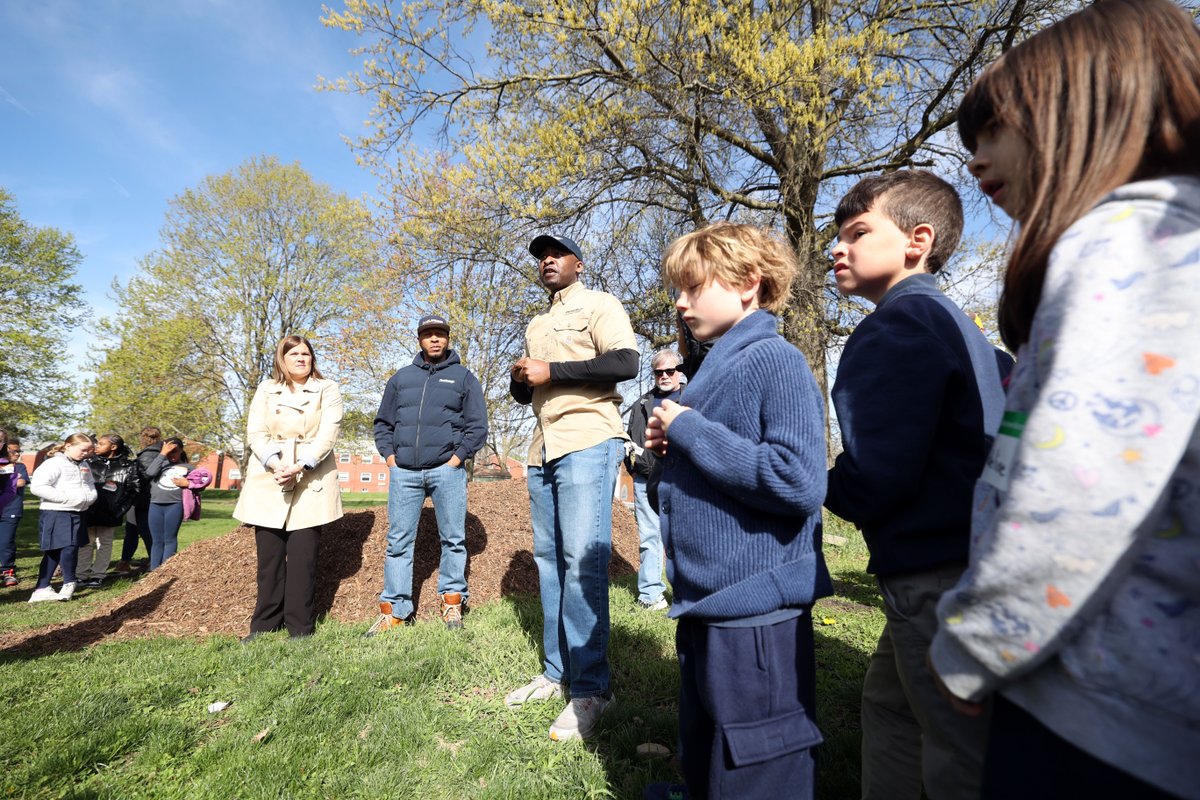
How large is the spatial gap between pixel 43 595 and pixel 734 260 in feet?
29.6

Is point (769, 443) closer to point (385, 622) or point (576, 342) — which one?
point (576, 342)

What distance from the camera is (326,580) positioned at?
5957 mm

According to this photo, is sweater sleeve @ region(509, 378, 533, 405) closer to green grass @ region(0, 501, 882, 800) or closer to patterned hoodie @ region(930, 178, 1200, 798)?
green grass @ region(0, 501, 882, 800)

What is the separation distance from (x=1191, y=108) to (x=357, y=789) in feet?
10.2

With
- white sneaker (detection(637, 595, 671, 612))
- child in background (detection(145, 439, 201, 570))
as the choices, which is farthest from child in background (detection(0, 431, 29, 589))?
white sneaker (detection(637, 595, 671, 612))

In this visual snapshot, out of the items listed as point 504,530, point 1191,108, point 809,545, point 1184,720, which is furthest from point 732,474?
point 504,530

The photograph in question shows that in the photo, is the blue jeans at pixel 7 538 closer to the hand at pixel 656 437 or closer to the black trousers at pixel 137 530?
the black trousers at pixel 137 530

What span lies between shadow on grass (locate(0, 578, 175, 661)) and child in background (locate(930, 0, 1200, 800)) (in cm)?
603

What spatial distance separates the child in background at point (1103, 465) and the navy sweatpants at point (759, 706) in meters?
0.68

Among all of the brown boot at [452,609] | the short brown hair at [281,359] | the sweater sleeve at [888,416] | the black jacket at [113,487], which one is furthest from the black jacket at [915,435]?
the black jacket at [113,487]

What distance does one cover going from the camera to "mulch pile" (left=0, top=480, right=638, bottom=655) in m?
5.17

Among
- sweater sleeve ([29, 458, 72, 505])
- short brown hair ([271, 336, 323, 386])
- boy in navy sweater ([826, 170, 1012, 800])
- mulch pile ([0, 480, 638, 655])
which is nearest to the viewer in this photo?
boy in navy sweater ([826, 170, 1012, 800])

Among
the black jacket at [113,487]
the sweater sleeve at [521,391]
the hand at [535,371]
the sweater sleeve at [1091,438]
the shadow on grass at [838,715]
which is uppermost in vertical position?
the hand at [535,371]

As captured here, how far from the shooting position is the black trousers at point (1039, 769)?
0.77m
